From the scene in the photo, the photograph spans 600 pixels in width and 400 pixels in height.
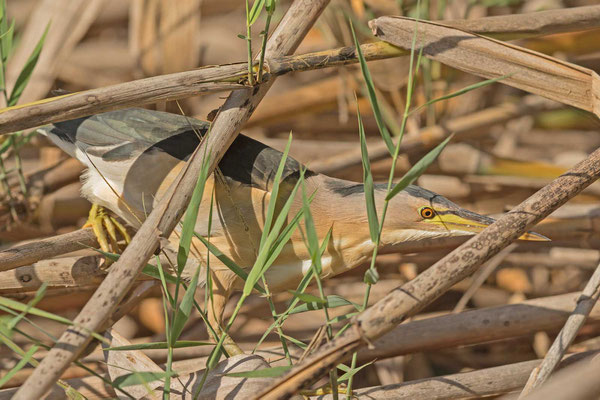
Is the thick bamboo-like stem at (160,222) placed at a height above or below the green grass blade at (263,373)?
above

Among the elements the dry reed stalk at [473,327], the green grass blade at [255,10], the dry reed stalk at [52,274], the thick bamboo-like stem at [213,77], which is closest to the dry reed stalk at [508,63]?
the thick bamboo-like stem at [213,77]

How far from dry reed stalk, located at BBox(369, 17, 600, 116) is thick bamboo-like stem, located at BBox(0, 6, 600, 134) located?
5 centimetres

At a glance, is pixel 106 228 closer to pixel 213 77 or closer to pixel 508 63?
pixel 213 77

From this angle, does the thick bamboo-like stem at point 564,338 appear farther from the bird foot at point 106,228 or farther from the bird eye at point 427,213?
the bird foot at point 106,228

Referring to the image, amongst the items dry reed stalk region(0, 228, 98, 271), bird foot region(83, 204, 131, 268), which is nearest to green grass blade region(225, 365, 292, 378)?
dry reed stalk region(0, 228, 98, 271)

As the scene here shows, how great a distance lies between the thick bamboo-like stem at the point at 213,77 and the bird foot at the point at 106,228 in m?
0.66

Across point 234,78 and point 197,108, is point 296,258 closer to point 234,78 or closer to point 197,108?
point 234,78

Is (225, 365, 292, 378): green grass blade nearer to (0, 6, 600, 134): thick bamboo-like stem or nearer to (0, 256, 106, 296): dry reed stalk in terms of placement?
(0, 6, 600, 134): thick bamboo-like stem

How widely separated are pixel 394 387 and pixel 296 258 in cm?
44

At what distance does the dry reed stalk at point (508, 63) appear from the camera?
1.50 metres

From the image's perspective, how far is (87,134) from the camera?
186cm

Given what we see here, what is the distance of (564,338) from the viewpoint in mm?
1256

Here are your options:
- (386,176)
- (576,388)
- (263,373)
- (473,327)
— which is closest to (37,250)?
(263,373)

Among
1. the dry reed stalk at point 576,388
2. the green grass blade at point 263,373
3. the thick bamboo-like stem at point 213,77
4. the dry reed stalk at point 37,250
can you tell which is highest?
the thick bamboo-like stem at point 213,77
